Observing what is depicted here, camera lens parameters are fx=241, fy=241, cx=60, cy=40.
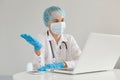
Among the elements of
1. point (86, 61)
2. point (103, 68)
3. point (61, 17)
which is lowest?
point (103, 68)

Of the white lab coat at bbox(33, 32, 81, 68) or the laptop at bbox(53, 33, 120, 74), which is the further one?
the white lab coat at bbox(33, 32, 81, 68)

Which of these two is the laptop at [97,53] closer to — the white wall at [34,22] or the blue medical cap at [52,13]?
the blue medical cap at [52,13]

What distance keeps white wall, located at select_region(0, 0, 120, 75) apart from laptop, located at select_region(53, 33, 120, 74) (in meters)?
1.25

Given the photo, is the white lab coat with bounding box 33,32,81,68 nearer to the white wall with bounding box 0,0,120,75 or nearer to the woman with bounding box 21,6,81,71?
the woman with bounding box 21,6,81,71

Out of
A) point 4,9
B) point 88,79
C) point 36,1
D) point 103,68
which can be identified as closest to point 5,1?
point 4,9

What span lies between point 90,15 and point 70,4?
29 centimetres

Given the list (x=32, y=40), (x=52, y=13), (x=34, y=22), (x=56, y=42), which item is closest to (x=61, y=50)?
(x=56, y=42)

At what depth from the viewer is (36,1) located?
3.06 metres

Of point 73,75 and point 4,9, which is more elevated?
point 4,9

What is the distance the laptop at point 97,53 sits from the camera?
1386 mm

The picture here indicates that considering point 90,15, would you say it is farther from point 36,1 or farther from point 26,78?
point 26,78

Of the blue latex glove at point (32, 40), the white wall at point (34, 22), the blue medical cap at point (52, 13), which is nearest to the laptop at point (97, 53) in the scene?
the blue latex glove at point (32, 40)

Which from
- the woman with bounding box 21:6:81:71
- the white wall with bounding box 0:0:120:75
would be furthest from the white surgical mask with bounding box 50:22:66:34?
the white wall with bounding box 0:0:120:75

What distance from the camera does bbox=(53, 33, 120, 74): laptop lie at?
4.55 feet
